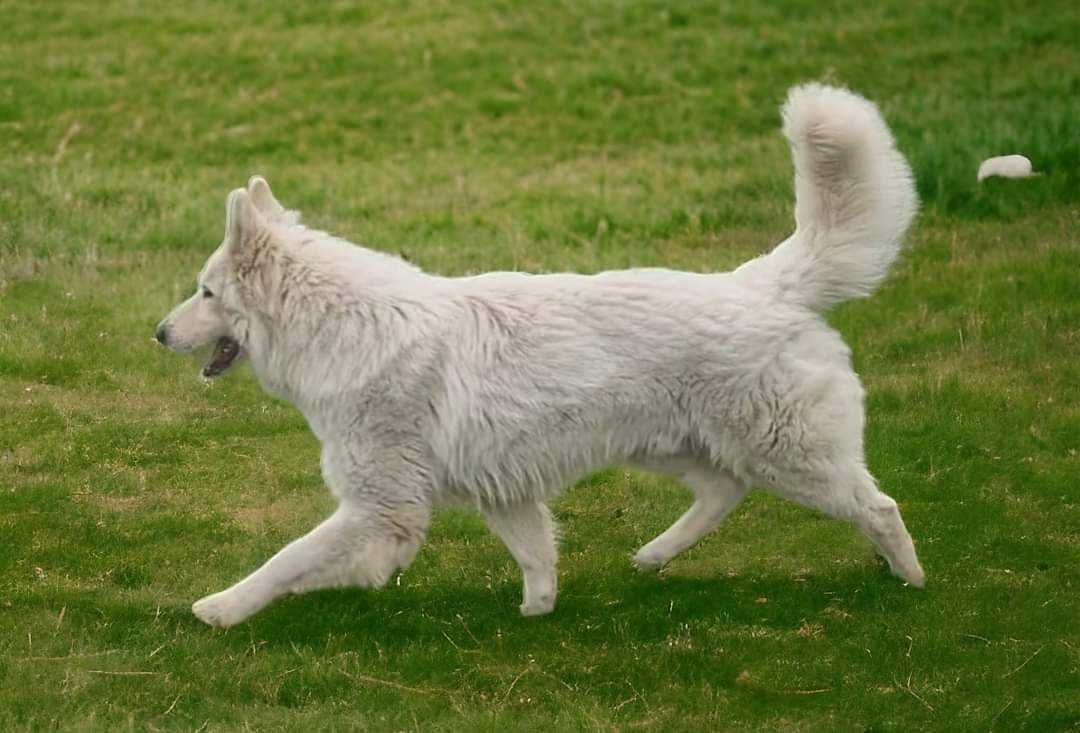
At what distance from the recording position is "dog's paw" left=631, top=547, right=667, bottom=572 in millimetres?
7590

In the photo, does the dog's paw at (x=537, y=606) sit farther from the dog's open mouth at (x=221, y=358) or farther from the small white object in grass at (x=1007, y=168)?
the small white object in grass at (x=1007, y=168)

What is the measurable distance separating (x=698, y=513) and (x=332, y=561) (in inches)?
71.3

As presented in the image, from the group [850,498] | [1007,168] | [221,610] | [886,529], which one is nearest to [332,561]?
[221,610]

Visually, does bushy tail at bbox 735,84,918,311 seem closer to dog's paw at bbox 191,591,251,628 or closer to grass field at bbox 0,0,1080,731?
grass field at bbox 0,0,1080,731

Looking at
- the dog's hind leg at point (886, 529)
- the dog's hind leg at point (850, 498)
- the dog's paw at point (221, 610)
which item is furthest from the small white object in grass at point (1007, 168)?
the dog's paw at point (221, 610)

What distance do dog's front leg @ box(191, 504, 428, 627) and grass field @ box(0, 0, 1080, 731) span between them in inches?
6.7

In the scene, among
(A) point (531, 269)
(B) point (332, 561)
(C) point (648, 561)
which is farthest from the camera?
(A) point (531, 269)

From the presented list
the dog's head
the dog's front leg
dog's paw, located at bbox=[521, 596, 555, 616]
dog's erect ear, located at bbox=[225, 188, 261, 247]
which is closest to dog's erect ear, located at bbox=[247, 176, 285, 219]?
the dog's head

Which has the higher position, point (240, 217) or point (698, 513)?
point (240, 217)

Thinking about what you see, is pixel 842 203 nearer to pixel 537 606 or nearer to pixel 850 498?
pixel 850 498

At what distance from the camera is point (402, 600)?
7301 millimetres

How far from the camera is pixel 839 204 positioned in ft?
23.0

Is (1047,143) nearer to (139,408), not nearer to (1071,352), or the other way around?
(1071,352)

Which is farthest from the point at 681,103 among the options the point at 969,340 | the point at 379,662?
the point at 379,662
